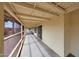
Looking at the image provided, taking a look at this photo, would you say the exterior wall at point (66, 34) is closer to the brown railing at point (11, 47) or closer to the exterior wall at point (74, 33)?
the exterior wall at point (74, 33)

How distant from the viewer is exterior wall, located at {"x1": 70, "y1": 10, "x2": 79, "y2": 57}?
4480 mm

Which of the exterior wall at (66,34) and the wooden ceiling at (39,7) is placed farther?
the exterior wall at (66,34)

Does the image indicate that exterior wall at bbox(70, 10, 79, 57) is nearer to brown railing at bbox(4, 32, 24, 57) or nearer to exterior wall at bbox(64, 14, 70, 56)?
exterior wall at bbox(64, 14, 70, 56)

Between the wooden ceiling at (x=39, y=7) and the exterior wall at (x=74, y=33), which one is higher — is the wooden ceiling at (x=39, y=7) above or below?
above

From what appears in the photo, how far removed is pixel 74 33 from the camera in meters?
4.64

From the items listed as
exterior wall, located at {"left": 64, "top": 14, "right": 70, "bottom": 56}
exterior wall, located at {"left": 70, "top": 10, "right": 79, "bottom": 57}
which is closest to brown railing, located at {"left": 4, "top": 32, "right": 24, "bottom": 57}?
exterior wall, located at {"left": 64, "top": 14, "right": 70, "bottom": 56}

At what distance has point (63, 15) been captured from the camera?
4.66 m

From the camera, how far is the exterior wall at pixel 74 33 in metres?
4.48

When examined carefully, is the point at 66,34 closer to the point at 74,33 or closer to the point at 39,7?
the point at 74,33

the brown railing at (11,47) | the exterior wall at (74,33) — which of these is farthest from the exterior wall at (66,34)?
the brown railing at (11,47)

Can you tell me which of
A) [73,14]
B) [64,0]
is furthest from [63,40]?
[64,0]

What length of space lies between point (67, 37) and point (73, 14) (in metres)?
0.88

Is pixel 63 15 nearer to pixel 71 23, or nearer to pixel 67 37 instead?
pixel 71 23

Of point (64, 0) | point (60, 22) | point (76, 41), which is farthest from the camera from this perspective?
point (60, 22)
